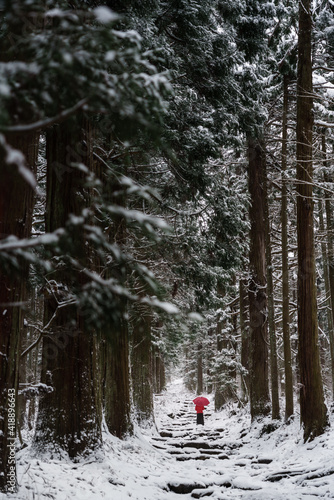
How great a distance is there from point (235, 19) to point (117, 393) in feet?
27.8

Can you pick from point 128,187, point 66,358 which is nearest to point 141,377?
point 66,358

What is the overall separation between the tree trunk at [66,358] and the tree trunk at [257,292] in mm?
7111

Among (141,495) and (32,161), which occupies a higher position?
(32,161)

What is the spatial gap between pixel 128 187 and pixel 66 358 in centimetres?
374

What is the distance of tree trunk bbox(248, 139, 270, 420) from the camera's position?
38.4ft

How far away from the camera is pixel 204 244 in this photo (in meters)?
9.68

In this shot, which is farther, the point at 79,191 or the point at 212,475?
the point at 212,475

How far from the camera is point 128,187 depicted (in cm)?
282

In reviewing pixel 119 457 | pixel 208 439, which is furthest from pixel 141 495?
pixel 208 439

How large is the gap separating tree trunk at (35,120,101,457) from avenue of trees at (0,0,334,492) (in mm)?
22

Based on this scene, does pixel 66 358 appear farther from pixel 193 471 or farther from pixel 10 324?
pixel 193 471

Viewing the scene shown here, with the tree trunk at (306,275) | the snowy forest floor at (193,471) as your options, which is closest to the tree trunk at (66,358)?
the snowy forest floor at (193,471)

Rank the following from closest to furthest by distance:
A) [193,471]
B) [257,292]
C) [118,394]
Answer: [193,471] → [118,394] → [257,292]

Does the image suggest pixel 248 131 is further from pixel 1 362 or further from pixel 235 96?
pixel 1 362
